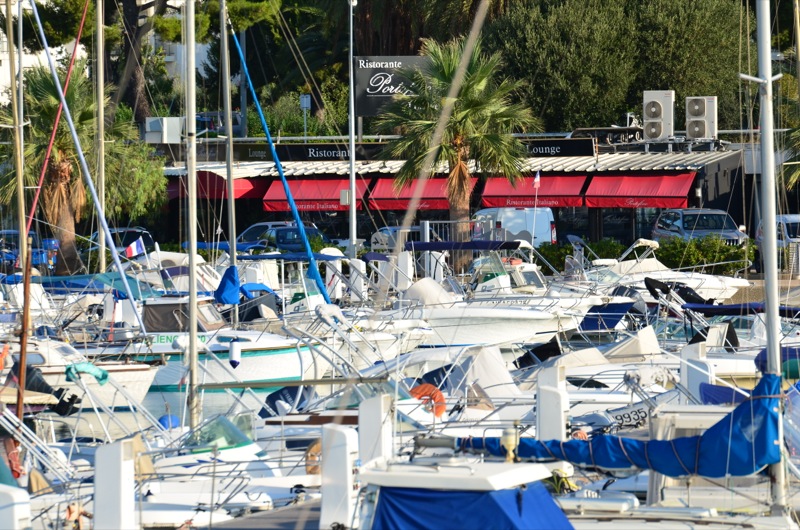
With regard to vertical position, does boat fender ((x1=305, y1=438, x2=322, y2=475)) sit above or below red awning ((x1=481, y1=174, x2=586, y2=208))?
below

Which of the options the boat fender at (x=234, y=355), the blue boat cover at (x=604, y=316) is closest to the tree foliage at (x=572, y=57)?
the blue boat cover at (x=604, y=316)

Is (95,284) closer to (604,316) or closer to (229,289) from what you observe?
(229,289)

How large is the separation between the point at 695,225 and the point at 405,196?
29.7 feet

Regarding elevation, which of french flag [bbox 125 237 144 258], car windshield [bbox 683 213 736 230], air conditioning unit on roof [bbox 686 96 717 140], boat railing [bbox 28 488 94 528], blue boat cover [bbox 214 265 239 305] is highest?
air conditioning unit on roof [bbox 686 96 717 140]

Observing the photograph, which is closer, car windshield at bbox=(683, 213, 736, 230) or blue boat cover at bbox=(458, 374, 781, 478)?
blue boat cover at bbox=(458, 374, 781, 478)

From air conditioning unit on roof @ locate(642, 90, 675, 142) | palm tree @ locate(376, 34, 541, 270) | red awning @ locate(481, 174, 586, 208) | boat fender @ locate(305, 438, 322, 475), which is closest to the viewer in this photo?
boat fender @ locate(305, 438, 322, 475)

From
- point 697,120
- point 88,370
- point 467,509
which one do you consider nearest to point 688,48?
point 697,120

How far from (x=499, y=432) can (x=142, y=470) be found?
12.1 ft

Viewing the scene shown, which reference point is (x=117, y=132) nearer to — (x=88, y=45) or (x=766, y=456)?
(x=88, y=45)

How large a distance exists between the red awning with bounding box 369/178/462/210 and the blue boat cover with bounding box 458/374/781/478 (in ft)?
94.3

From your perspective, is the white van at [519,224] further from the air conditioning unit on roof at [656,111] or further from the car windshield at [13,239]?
the car windshield at [13,239]

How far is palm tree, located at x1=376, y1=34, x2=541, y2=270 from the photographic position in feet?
99.2

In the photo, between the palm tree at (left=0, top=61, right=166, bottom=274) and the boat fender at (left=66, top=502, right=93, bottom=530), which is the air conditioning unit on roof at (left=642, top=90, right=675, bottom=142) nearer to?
the palm tree at (left=0, top=61, right=166, bottom=274)

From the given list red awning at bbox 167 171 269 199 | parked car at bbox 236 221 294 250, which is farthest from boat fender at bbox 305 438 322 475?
red awning at bbox 167 171 269 199
